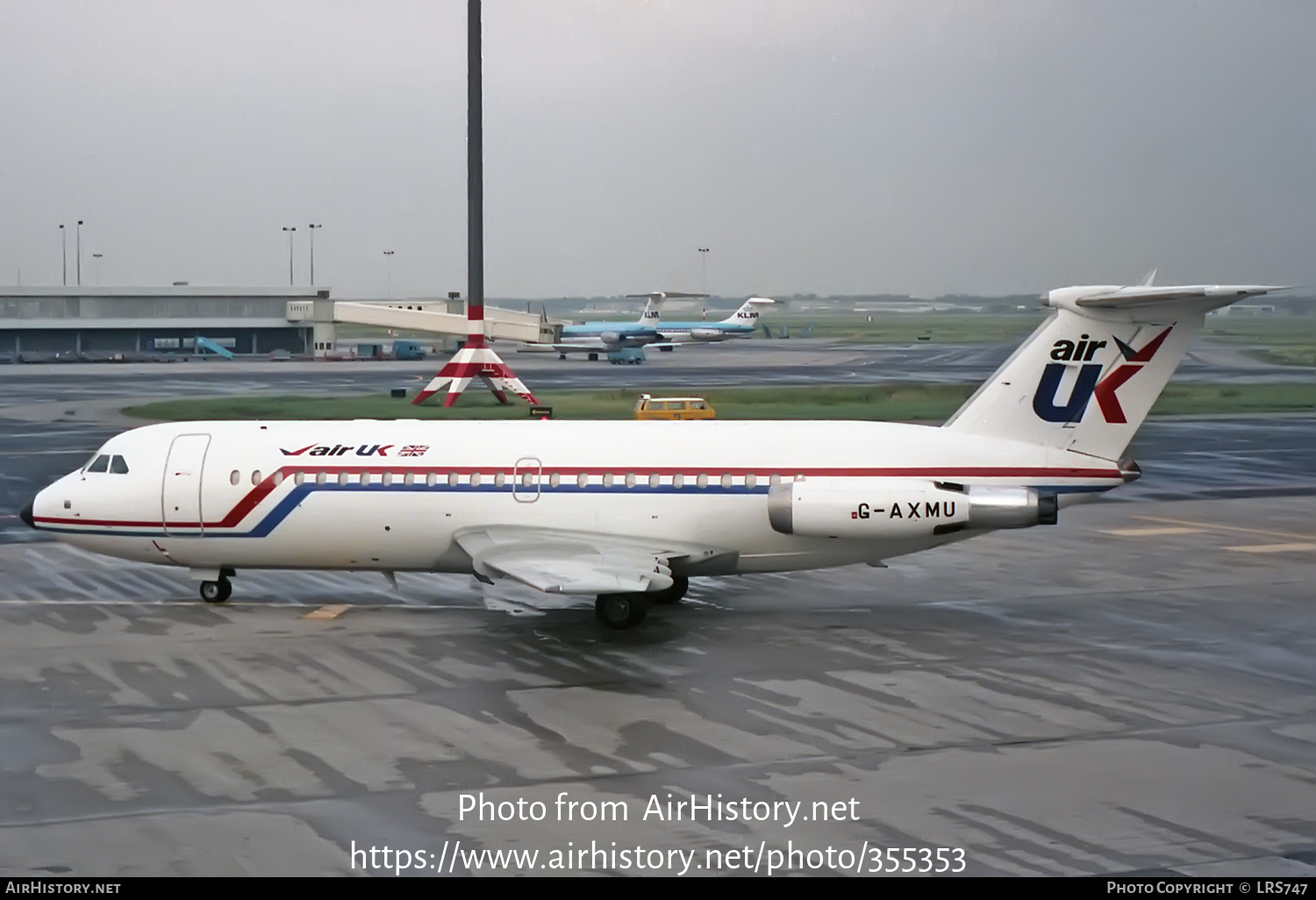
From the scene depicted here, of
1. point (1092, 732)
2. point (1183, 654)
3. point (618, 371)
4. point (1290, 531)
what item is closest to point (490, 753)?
point (1092, 732)

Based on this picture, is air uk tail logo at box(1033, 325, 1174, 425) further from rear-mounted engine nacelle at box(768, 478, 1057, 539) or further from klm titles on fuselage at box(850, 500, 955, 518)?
klm titles on fuselage at box(850, 500, 955, 518)

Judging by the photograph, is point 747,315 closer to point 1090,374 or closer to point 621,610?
point 1090,374

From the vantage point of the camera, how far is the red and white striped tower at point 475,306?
206 ft

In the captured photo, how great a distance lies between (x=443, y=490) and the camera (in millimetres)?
23078

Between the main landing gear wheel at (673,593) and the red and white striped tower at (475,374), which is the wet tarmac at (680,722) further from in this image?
the red and white striped tower at (475,374)

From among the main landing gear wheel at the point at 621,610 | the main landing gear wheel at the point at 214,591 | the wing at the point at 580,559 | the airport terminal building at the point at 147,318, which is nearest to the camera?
the wing at the point at 580,559

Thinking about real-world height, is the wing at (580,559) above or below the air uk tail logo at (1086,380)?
below

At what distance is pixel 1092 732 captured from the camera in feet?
55.7

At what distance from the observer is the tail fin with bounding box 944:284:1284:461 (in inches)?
892

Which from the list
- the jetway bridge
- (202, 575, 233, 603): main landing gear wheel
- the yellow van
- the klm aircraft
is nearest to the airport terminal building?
the jetway bridge

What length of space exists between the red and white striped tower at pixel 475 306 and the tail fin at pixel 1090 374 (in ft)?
136

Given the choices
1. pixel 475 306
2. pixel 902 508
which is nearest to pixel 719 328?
pixel 475 306

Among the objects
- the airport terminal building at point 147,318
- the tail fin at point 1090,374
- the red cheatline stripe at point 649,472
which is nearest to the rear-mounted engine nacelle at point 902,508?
the red cheatline stripe at point 649,472

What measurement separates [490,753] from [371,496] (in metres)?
8.01
